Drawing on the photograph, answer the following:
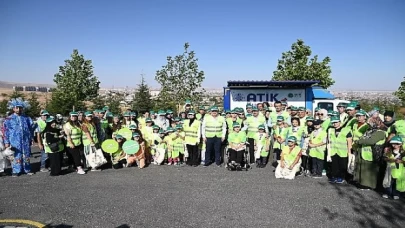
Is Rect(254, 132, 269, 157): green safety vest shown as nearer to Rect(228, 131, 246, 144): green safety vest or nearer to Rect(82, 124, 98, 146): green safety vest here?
Rect(228, 131, 246, 144): green safety vest

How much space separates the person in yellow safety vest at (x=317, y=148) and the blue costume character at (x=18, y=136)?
744cm

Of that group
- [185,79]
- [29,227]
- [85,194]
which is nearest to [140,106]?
[185,79]

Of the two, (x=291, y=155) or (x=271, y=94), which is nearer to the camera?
(x=291, y=155)

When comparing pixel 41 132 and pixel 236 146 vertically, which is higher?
pixel 41 132

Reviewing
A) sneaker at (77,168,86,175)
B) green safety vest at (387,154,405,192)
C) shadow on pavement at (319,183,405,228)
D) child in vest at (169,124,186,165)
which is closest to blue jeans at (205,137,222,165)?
child in vest at (169,124,186,165)

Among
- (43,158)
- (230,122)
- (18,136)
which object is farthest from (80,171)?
(230,122)

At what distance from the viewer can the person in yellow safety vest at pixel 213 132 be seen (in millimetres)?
8672

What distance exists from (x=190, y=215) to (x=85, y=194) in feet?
8.29

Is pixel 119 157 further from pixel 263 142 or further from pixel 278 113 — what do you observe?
pixel 278 113

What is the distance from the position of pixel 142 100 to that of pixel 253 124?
16.6 metres

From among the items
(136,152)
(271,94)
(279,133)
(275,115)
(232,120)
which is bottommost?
(136,152)

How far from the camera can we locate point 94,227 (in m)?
4.56

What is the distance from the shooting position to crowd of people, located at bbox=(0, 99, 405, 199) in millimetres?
6305

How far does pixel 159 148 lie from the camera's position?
910cm
